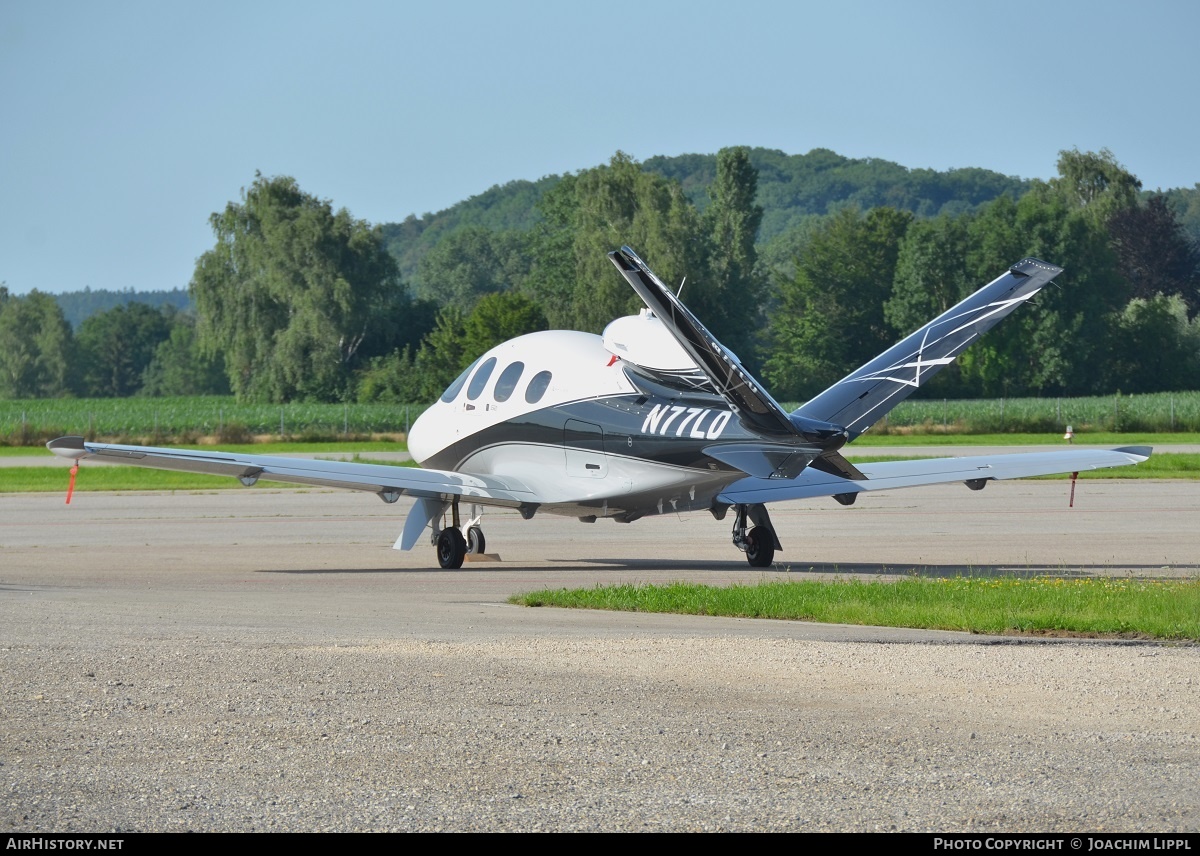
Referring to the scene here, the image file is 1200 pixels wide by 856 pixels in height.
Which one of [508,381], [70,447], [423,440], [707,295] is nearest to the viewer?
[70,447]

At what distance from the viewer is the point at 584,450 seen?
829 inches

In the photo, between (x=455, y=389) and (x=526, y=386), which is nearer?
(x=526, y=386)

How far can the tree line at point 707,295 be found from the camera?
101 m

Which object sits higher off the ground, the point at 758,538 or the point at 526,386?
the point at 526,386

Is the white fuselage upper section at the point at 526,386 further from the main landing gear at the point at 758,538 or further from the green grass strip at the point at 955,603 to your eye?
the green grass strip at the point at 955,603

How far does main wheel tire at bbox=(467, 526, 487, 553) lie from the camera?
2264cm

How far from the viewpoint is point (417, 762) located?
785 centimetres

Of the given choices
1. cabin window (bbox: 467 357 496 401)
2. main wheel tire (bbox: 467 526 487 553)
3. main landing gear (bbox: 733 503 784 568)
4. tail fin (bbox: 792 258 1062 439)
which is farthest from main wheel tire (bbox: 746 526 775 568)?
cabin window (bbox: 467 357 496 401)

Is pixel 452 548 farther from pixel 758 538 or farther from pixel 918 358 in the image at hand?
pixel 918 358

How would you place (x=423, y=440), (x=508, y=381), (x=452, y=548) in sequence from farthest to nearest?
(x=423, y=440)
(x=508, y=381)
(x=452, y=548)

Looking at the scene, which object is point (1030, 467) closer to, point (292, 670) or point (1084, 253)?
point (292, 670)

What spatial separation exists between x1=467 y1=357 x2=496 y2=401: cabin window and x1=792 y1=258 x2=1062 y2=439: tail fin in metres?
5.75

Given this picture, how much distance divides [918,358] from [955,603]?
4.43 m

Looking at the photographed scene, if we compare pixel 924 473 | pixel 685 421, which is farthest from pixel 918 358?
pixel 924 473
